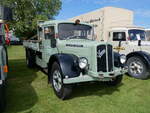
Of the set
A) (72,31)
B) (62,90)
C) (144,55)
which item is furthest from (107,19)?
(62,90)

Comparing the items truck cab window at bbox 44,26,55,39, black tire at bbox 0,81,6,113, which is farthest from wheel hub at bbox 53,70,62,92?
black tire at bbox 0,81,6,113

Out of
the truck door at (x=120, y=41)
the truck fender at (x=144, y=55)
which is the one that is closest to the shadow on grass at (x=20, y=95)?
the truck door at (x=120, y=41)

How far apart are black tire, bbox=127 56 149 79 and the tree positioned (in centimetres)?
2057

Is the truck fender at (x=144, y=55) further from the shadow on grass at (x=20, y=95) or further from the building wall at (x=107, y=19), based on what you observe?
the shadow on grass at (x=20, y=95)

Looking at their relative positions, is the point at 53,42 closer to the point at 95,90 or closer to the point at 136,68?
the point at 95,90

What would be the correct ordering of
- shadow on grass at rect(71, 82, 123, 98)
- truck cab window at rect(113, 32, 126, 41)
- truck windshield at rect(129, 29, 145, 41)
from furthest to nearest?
1. truck cab window at rect(113, 32, 126, 41)
2. truck windshield at rect(129, 29, 145, 41)
3. shadow on grass at rect(71, 82, 123, 98)

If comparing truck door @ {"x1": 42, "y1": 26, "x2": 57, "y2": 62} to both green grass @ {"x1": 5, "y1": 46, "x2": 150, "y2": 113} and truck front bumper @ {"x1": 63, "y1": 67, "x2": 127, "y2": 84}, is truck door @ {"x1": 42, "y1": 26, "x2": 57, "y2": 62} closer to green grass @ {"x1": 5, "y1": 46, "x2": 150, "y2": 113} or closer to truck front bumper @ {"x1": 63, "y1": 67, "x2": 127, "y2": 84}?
green grass @ {"x1": 5, "y1": 46, "x2": 150, "y2": 113}

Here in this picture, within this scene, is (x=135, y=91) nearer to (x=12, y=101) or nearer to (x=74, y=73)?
(x=74, y=73)

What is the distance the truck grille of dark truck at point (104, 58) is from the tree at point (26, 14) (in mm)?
22031

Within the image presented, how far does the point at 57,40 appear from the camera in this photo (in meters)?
4.98

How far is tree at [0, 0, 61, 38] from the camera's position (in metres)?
25.0

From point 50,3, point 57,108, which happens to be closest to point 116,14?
point 57,108

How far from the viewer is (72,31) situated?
5.15m

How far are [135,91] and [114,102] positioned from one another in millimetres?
1179
